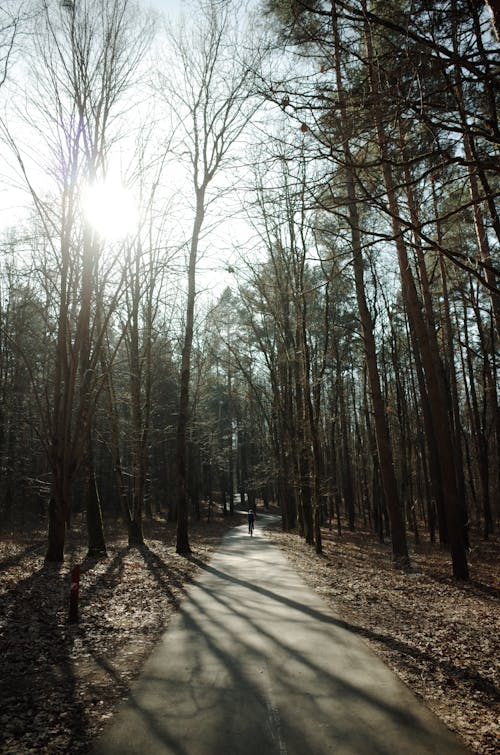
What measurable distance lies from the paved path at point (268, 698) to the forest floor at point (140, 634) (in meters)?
0.26

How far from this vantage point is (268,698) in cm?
465

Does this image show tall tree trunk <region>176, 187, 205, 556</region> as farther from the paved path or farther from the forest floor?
the paved path

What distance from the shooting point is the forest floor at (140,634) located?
14.1ft

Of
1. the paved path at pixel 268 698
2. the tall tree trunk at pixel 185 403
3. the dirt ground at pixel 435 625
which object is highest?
the tall tree trunk at pixel 185 403

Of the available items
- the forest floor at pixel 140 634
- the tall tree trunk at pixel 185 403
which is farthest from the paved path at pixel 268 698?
the tall tree trunk at pixel 185 403

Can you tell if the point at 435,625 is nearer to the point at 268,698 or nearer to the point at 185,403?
the point at 268,698

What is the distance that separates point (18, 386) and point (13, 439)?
315 centimetres

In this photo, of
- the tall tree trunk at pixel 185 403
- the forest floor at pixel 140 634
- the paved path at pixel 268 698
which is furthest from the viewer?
the tall tree trunk at pixel 185 403

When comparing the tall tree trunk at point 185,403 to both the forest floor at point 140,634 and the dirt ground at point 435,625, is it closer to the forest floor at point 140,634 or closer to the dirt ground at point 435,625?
the forest floor at point 140,634

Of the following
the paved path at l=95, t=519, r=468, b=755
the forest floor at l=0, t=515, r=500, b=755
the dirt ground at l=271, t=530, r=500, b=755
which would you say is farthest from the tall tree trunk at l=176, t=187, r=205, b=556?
the paved path at l=95, t=519, r=468, b=755

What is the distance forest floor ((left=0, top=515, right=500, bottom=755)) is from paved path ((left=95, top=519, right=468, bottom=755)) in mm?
263

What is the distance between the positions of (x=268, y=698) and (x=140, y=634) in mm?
2903

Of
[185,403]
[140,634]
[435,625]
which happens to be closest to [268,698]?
[140,634]

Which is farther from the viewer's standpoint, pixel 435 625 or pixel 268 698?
pixel 435 625
